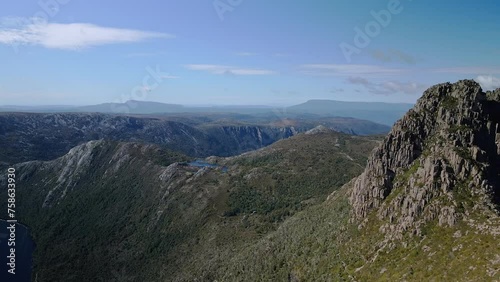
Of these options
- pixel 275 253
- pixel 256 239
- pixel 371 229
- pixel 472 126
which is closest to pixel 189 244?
pixel 256 239

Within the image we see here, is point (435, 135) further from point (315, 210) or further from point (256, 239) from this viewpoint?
point (256, 239)

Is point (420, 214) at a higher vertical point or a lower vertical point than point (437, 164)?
lower

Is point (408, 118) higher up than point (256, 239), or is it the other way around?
point (408, 118)

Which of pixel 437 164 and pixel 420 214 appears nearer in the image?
pixel 420 214

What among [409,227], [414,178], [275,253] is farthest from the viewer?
[275,253]

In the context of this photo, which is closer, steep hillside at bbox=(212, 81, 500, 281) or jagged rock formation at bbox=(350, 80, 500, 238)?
steep hillside at bbox=(212, 81, 500, 281)

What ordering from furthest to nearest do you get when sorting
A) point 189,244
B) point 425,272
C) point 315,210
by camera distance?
point 189,244, point 315,210, point 425,272

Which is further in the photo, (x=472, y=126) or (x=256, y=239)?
(x=256, y=239)

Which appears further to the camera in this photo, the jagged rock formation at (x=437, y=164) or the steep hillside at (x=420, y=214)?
the jagged rock formation at (x=437, y=164)
